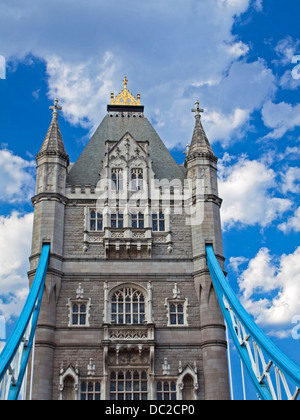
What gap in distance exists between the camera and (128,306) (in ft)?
97.0

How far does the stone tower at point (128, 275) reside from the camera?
90.0 feet

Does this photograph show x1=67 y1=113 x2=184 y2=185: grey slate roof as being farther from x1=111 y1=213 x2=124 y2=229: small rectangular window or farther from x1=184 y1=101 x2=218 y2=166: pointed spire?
x1=111 y1=213 x2=124 y2=229: small rectangular window

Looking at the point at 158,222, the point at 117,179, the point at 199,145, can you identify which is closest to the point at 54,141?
the point at 117,179

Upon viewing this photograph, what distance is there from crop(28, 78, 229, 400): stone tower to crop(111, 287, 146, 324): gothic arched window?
0.18 ft

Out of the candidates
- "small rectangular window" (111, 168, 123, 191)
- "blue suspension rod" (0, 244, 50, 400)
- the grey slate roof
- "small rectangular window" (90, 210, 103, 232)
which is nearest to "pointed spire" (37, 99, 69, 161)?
the grey slate roof

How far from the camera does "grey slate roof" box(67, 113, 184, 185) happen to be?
34.3 m

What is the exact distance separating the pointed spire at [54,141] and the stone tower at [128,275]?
2.9 inches

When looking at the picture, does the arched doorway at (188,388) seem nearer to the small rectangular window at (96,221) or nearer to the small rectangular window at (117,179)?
the small rectangular window at (96,221)

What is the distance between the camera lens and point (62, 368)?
27.4m

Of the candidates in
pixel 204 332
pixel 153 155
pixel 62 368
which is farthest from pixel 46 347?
pixel 153 155

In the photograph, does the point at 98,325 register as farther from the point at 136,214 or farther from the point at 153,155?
the point at 153,155

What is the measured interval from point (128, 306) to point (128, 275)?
1.72 meters

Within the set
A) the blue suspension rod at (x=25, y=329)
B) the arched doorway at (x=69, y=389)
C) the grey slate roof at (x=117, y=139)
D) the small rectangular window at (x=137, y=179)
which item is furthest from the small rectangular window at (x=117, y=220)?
the arched doorway at (x=69, y=389)

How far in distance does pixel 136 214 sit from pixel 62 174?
512 centimetres
